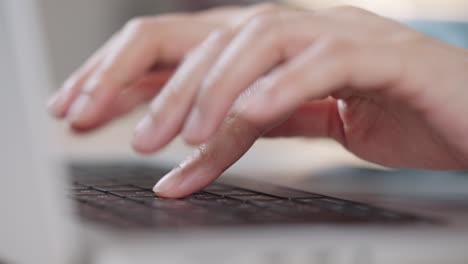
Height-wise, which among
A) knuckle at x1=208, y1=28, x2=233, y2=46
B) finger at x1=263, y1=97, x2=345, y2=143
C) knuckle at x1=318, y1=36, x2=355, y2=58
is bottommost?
finger at x1=263, y1=97, x2=345, y2=143

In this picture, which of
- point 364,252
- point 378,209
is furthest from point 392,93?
point 364,252

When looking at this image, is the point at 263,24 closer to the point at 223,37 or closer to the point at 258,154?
the point at 223,37

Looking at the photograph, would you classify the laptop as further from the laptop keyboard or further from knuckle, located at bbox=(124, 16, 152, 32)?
knuckle, located at bbox=(124, 16, 152, 32)

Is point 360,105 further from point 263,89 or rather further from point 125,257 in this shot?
point 125,257

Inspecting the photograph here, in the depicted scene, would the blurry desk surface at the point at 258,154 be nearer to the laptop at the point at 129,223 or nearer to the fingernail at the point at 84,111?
the fingernail at the point at 84,111

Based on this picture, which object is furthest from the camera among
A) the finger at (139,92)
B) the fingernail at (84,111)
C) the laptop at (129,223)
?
the finger at (139,92)

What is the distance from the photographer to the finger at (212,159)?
18.7 inches

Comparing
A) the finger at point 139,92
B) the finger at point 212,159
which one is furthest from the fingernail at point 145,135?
the finger at point 139,92

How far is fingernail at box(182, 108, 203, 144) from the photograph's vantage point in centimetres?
54

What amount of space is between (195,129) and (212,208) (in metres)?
0.14

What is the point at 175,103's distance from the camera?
618 mm

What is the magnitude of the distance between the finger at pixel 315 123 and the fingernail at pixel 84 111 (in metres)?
0.19

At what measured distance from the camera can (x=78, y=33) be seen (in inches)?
84.2

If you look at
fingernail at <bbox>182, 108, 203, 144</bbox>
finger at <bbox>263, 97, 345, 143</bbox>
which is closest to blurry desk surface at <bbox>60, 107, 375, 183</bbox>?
finger at <bbox>263, 97, 345, 143</bbox>
